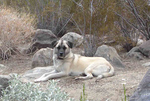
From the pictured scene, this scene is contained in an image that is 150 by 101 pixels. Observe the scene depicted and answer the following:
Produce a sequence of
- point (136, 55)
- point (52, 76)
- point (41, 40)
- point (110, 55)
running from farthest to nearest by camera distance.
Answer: point (41, 40), point (136, 55), point (110, 55), point (52, 76)

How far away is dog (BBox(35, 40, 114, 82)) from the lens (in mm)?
7158

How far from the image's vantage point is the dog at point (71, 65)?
7.16m

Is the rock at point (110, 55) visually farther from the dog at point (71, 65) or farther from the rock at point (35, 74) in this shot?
the rock at point (35, 74)

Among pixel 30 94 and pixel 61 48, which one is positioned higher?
pixel 61 48

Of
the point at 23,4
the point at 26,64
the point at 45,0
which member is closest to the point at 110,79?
the point at 26,64

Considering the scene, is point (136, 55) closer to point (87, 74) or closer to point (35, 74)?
point (87, 74)

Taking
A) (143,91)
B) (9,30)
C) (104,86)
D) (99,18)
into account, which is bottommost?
(104,86)

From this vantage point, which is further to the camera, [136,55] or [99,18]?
[136,55]

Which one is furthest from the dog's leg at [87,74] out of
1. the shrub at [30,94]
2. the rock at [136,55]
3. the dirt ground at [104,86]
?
the rock at [136,55]

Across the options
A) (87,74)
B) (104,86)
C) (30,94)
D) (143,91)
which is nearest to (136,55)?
(87,74)

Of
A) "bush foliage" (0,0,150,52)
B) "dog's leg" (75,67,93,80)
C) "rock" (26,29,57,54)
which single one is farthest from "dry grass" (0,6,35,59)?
"dog's leg" (75,67,93,80)

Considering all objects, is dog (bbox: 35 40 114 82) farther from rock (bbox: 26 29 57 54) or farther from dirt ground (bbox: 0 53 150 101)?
rock (bbox: 26 29 57 54)

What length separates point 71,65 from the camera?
7.41 meters

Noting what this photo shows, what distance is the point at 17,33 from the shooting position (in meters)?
10.0
